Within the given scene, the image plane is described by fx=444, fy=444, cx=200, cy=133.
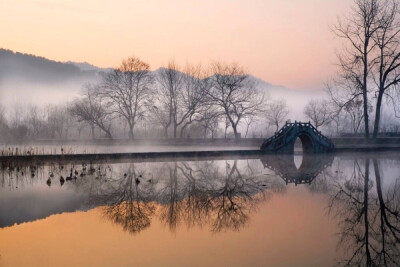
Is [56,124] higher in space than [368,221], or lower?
higher

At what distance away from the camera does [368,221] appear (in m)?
13.4

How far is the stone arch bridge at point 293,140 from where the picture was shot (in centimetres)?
4222

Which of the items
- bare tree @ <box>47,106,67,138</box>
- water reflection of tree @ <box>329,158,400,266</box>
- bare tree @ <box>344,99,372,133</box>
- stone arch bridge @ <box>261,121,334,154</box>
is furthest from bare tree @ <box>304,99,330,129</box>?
water reflection of tree @ <box>329,158,400,266</box>

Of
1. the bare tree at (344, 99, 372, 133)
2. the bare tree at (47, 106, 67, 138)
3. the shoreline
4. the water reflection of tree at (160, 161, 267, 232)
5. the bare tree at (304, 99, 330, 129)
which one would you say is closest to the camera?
the water reflection of tree at (160, 161, 267, 232)

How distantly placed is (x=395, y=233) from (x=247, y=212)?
479 cm

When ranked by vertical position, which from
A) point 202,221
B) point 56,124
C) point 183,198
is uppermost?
point 56,124

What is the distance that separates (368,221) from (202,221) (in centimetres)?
502

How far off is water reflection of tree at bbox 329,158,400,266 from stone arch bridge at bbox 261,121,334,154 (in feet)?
67.9

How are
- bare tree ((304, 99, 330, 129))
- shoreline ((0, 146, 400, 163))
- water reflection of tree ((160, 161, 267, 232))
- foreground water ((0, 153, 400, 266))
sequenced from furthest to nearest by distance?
bare tree ((304, 99, 330, 129)) → shoreline ((0, 146, 400, 163)) → water reflection of tree ((160, 161, 267, 232)) → foreground water ((0, 153, 400, 266))

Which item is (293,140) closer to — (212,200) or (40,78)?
(212,200)

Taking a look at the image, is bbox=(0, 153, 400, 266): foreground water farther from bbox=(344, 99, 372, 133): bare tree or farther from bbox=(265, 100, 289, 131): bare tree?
bbox=(265, 100, 289, 131): bare tree

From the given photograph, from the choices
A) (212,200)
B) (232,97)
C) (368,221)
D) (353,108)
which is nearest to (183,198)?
(212,200)

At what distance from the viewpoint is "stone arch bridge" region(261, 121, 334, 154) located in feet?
139

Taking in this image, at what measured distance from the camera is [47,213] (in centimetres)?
1565
